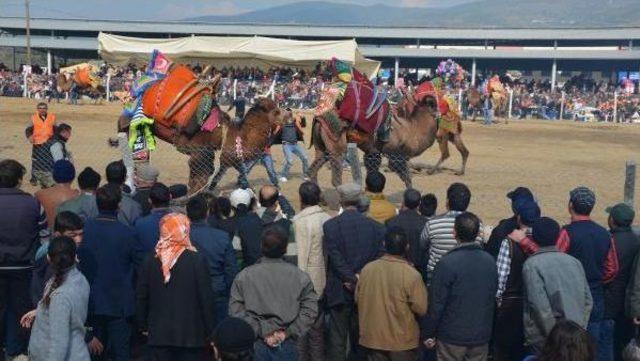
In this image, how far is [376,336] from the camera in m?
5.56

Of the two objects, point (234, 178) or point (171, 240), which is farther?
point (234, 178)

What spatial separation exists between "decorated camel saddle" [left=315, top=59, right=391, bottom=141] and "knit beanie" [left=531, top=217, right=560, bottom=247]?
6634mm

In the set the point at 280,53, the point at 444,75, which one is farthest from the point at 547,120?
the point at 280,53

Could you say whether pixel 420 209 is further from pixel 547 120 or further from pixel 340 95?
pixel 547 120

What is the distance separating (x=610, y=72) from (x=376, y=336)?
56420 millimetres

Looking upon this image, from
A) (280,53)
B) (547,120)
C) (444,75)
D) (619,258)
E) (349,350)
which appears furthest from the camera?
(547,120)

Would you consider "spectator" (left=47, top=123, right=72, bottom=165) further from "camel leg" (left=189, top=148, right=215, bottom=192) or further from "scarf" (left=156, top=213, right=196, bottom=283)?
"scarf" (left=156, top=213, right=196, bottom=283)

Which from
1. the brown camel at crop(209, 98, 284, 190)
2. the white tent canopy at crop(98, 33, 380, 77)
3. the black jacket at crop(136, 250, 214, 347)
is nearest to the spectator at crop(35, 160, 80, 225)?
the black jacket at crop(136, 250, 214, 347)

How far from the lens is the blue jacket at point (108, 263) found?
18.8 feet

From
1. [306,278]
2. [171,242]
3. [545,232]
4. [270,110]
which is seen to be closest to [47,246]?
[171,242]

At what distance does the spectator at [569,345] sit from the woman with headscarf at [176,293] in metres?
2.33

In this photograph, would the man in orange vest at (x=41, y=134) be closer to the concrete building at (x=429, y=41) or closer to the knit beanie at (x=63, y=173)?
the knit beanie at (x=63, y=173)

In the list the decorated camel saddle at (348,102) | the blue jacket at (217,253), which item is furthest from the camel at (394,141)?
the blue jacket at (217,253)

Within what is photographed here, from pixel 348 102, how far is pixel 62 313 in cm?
754
